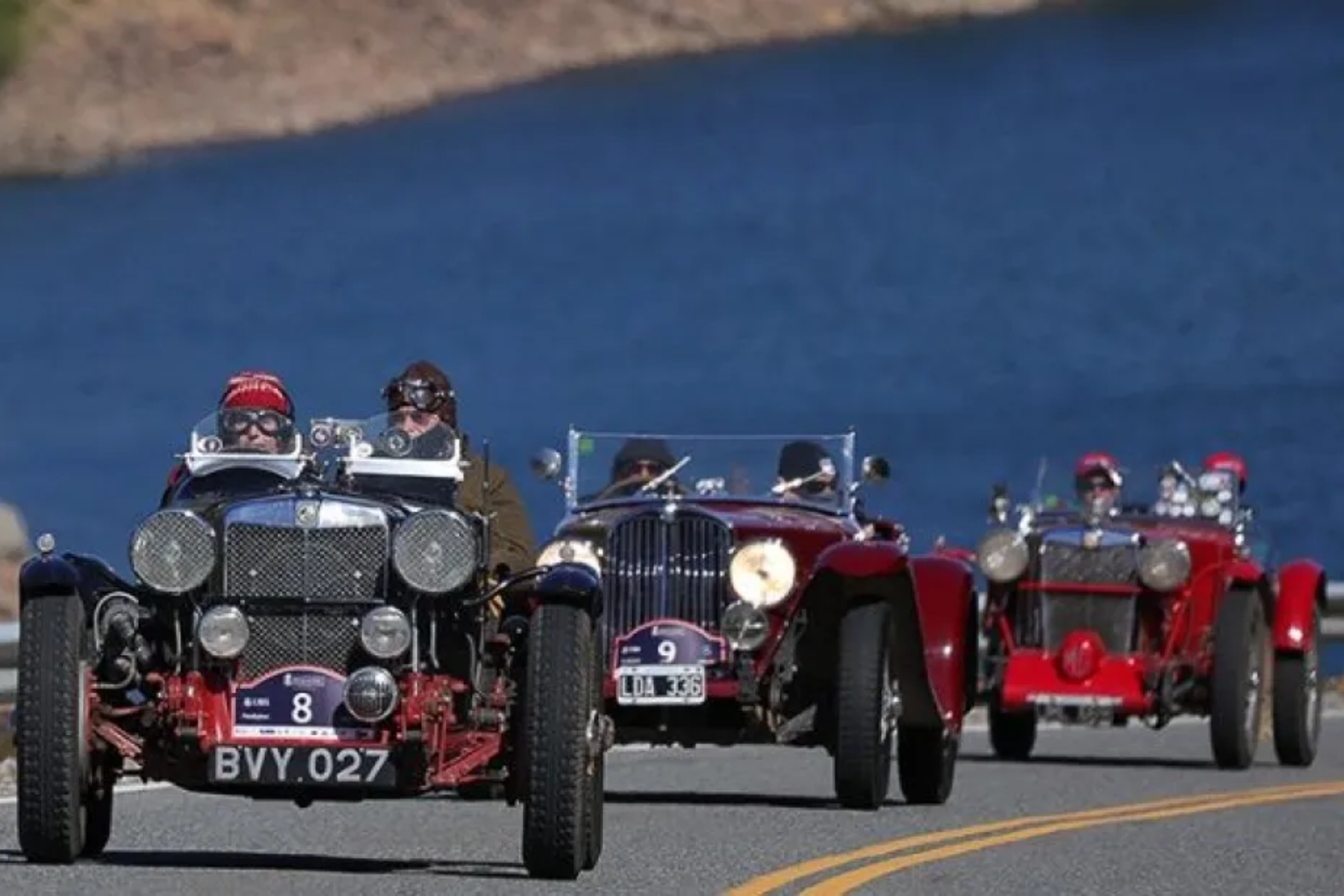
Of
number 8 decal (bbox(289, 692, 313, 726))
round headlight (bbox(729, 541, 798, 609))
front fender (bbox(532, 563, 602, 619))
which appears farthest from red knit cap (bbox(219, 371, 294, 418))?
round headlight (bbox(729, 541, 798, 609))

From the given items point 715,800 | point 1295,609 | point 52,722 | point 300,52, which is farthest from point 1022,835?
point 300,52

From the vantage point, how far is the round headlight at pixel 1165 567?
69.6ft

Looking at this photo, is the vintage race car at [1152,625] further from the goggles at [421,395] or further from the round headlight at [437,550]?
the round headlight at [437,550]

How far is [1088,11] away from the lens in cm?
7538

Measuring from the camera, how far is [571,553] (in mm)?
17359

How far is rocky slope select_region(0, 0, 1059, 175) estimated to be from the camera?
213 ft

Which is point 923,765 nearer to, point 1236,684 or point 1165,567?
point 1236,684

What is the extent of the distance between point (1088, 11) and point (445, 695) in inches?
2494

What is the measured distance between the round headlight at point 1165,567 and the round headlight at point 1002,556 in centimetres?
58

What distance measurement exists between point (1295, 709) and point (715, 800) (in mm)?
4817

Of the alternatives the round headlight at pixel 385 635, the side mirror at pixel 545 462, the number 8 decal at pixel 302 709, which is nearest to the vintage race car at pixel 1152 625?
the side mirror at pixel 545 462

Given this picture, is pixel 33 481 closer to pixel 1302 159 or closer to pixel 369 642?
pixel 1302 159

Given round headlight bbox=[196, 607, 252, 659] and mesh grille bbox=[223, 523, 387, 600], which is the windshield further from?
round headlight bbox=[196, 607, 252, 659]

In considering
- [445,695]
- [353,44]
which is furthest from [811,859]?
[353,44]
